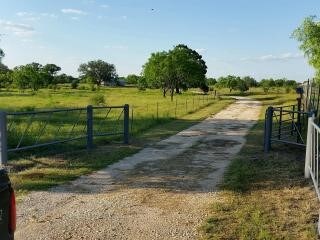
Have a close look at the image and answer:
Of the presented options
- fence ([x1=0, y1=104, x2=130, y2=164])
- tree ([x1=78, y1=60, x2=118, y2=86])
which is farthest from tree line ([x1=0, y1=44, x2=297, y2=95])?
fence ([x1=0, y1=104, x2=130, y2=164])

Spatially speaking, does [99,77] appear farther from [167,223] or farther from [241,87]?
[167,223]

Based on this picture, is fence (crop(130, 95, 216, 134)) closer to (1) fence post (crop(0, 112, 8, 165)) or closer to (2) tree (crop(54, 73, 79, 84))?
(1) fence post (crop(0, 112, 8, 165))

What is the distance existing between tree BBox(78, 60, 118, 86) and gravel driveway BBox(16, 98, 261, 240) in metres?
144

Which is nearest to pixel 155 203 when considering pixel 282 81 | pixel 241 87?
pixel 241 87

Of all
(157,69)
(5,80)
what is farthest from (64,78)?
(157,69)

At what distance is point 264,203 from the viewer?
305 inches

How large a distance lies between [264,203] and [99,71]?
491ft

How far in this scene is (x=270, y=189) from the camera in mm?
8711

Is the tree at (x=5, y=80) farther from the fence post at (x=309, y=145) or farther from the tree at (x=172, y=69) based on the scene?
the fence post at (x=309, y=145)

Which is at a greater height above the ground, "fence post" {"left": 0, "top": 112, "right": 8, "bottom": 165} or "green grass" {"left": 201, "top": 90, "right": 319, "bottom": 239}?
"fence post" {"left": 0, "top": 112, "right": 8, "bottom": 165}

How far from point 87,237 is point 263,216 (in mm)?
2746

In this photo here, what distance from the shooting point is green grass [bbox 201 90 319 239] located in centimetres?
631

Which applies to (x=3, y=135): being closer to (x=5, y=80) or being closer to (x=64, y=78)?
(x=5, y=80)

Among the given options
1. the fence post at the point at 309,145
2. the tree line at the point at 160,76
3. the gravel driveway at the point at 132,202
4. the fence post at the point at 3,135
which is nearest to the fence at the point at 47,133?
the fence post at the point at 3,135
